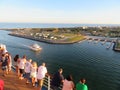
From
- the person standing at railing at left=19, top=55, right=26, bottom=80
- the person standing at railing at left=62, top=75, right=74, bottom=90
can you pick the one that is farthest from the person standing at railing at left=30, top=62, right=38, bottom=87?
the person standing at railing at left=62, top=75, right=74, bottom=90

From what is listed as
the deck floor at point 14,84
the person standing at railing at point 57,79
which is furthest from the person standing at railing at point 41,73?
the person standing at railing at point 57,79

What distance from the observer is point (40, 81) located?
12.9 meters

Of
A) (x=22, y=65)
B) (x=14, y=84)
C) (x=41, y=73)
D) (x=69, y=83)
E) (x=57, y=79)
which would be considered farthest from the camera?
(x=22, y=65)

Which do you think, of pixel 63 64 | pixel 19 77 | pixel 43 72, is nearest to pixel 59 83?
pixel 43 72

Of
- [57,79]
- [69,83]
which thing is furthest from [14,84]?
[69,83]

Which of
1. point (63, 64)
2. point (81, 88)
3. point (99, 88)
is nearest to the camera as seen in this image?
point (81, 88)

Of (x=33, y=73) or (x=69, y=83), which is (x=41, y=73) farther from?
(x=69, y=83)

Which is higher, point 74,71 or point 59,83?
point 59,83

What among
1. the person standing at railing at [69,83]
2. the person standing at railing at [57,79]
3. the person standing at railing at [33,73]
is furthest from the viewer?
the person standing at railing at [33,73]

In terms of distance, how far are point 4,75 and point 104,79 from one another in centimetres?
4021

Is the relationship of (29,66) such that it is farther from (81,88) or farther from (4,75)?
(81,88)

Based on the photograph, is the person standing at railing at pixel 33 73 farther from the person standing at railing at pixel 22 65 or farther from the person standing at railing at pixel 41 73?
the person standing at railing at pixel 22 65

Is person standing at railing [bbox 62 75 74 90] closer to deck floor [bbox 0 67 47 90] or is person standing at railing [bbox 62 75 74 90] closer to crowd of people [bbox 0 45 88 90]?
crowd of people [bbox 0 45 88 90]

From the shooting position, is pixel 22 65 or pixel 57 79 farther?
pixel 22 65
